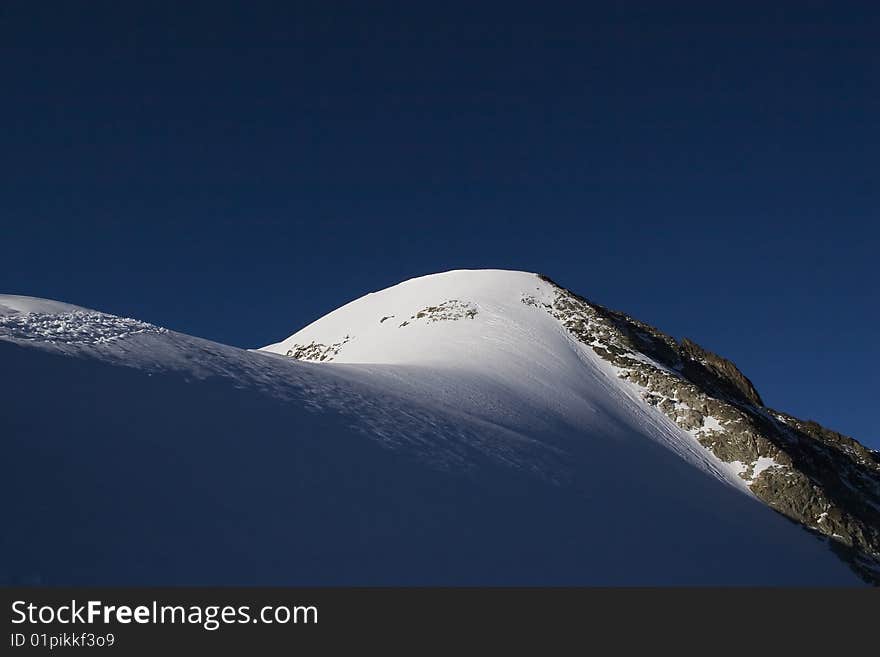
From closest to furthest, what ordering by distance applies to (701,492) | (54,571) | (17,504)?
(54,571)
(17,504)
(701,492)

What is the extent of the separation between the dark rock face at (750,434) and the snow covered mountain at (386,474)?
0.18 m

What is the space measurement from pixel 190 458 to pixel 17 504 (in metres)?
3.84

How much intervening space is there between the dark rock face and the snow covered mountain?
0.18 metres

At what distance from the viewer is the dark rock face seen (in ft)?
101

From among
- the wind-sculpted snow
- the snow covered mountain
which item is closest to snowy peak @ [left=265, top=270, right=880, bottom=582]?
the snow covered mountain

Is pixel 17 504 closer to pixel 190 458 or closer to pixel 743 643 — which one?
pixel 190 458

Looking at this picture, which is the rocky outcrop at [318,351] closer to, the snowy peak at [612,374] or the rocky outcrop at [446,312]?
the snowy peak at [612,374]

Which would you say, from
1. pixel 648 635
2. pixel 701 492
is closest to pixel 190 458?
pixel 648 635

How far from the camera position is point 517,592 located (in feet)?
48.8

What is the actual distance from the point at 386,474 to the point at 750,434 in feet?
85.8

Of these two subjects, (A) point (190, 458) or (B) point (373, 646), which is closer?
(B) point (373, 646)

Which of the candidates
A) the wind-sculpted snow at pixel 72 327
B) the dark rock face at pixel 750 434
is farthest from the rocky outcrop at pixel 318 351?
the wind-sculpted snow at pixel 72 327

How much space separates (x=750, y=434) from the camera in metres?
35.5

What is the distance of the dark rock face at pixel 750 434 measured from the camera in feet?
101
